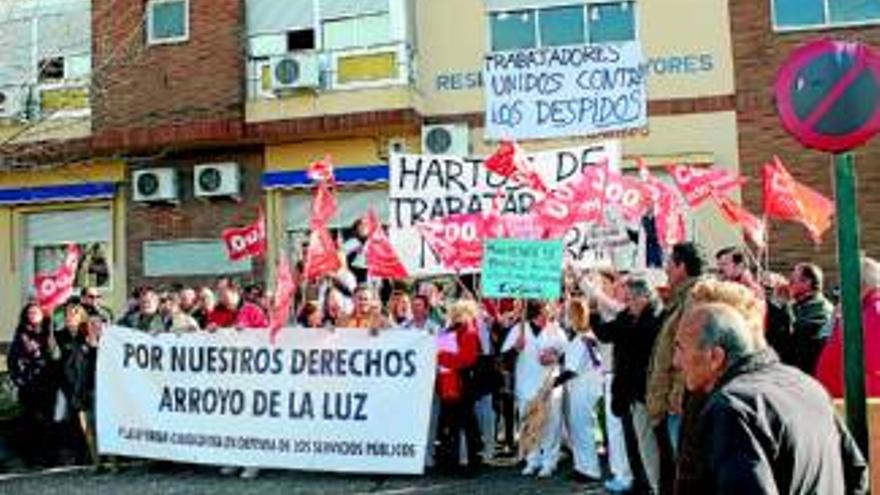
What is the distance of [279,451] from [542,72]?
4.56 meters

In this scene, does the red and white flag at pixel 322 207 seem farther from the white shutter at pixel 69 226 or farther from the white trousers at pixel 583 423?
the white shutter at pixel 69 226

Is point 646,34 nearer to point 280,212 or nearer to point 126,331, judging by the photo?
point 280,212

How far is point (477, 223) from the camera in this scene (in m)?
12.7

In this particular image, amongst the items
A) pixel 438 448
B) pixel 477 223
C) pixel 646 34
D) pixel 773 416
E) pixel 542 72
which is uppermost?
pixel 646 34

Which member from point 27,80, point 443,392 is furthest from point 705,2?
point 27,80

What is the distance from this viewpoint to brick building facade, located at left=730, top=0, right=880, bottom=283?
18750 mm

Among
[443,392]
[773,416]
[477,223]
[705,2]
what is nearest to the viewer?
[773,416]

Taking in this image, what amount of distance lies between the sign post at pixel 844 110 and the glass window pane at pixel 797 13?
48.1 ft

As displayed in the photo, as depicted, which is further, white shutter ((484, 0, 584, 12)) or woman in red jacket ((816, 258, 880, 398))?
white shutter ((484, 0, 584, 12))

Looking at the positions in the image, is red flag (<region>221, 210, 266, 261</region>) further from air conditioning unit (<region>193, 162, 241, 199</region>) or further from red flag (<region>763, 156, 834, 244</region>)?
red flag (<region>763, 156, 834, 244</region>)

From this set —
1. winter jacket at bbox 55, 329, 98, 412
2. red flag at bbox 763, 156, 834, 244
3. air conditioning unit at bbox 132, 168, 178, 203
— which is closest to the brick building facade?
red flag at bbox 763, 156, 834, 244

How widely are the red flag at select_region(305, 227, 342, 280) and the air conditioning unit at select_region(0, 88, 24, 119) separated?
36.3 ft

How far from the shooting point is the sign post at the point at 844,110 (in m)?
5.21

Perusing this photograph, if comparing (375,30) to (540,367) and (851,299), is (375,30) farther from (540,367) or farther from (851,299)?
(851,299)
